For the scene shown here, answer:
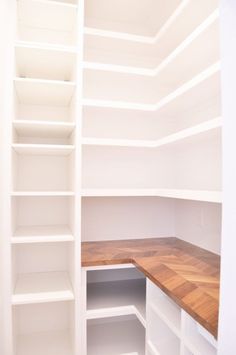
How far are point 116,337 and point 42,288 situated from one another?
0.71m

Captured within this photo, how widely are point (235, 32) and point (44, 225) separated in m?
1.69

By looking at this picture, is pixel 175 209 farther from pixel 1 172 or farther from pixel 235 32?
pixel 235 32

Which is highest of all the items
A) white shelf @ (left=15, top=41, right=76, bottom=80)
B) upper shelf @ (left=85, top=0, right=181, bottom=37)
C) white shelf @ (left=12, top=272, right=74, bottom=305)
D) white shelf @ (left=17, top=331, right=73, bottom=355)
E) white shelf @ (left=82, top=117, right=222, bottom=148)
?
upper shelf @ (left=85, top=0, right=181, bottom=37)

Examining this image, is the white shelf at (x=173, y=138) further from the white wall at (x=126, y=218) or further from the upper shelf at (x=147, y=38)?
the upper shelf at (x=147, y=38)

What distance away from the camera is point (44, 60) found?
172 cm

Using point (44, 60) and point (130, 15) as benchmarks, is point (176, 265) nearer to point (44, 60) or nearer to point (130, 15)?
point (44, 60)

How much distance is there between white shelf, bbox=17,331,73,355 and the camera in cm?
171

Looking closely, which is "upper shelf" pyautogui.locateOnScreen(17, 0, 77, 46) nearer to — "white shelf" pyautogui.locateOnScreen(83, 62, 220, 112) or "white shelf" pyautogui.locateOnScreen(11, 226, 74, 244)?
"white shelf" pyautogui.locateOnScreen(83, 62, 220, 112)

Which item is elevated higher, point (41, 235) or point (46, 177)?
point (46, 177)

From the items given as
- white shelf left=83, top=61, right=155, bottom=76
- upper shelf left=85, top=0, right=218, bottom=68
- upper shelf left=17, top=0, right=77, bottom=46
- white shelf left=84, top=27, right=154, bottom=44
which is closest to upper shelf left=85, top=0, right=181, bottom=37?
upper shelf left=85, top=0, right=218, bottom=68

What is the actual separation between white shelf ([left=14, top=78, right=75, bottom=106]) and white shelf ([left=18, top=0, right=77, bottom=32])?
0.42 meters

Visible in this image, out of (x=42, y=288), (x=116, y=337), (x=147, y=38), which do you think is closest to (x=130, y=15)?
→ (x=147, y=38)

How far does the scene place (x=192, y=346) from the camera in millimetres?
1056

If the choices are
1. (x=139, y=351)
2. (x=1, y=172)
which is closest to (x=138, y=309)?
(x=139, y=351)
